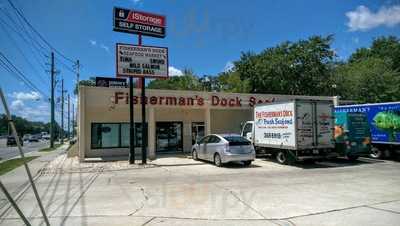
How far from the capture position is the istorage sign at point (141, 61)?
61.2 feet

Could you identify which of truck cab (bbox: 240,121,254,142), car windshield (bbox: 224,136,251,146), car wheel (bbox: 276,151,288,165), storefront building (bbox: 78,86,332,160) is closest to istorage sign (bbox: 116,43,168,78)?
storefront building (bbox: 78,86,332,160)

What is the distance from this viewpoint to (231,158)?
1652cm

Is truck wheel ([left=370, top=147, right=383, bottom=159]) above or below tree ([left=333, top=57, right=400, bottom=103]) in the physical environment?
below

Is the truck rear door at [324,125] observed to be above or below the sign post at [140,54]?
below

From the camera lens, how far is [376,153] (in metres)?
20.0

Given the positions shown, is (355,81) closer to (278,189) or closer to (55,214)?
(278,189)

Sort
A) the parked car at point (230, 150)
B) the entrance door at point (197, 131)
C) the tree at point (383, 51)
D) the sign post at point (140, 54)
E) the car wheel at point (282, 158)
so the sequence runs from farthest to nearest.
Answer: the tree at point (383, 51) < the entrance door at point (197, 131) < the sign post at point (140, 54) < the car wheel at point (282, 158) < the parked car at point (230, 150)

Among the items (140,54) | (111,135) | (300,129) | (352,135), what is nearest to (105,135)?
(111,135)

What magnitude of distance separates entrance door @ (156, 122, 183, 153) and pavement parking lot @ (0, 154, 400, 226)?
932 centimetres

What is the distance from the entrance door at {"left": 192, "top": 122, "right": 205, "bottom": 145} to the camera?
26.5 meters

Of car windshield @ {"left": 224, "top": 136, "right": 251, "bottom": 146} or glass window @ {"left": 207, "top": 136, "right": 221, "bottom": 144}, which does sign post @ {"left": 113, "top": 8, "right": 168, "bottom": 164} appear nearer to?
glass window @ {"left": 207, "top": 136, "right": 221, "bottom": 144}

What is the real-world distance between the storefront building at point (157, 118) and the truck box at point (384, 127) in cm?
730

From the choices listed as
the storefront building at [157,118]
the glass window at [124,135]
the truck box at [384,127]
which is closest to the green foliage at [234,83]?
the storefront building at [157,118]

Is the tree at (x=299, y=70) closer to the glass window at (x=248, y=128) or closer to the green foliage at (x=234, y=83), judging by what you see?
the green foliage at (x=234, y=83)
